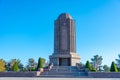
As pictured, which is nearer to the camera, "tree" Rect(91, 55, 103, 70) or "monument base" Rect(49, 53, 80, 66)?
"monument base" Rect(49, 53, 80, 66)

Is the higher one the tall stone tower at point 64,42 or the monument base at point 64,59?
the tall stone tower at point 64,42

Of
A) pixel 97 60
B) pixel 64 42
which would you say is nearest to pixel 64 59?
pixel 64 42

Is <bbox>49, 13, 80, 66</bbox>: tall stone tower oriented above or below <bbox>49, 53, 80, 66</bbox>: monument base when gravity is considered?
above

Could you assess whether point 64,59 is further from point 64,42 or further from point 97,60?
point 97,60

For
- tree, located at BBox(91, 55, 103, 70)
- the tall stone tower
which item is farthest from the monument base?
tree, located at BBox(91, 55, 103, 70)

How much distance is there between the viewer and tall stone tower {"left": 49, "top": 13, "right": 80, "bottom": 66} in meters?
41.1

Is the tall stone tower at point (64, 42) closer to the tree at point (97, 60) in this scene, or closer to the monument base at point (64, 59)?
the monument base at point (64, 59)

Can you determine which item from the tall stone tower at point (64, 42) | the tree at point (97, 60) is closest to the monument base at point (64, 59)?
the tall stone tower at point (64, 42)

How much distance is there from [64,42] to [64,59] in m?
3.02

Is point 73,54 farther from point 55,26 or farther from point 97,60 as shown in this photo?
point 97,60

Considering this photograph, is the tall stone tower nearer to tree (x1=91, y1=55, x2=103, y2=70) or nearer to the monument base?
the monument base

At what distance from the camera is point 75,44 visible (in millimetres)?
42969

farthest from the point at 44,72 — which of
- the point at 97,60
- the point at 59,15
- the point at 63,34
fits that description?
the point at 97,60

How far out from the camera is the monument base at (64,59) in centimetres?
4059
